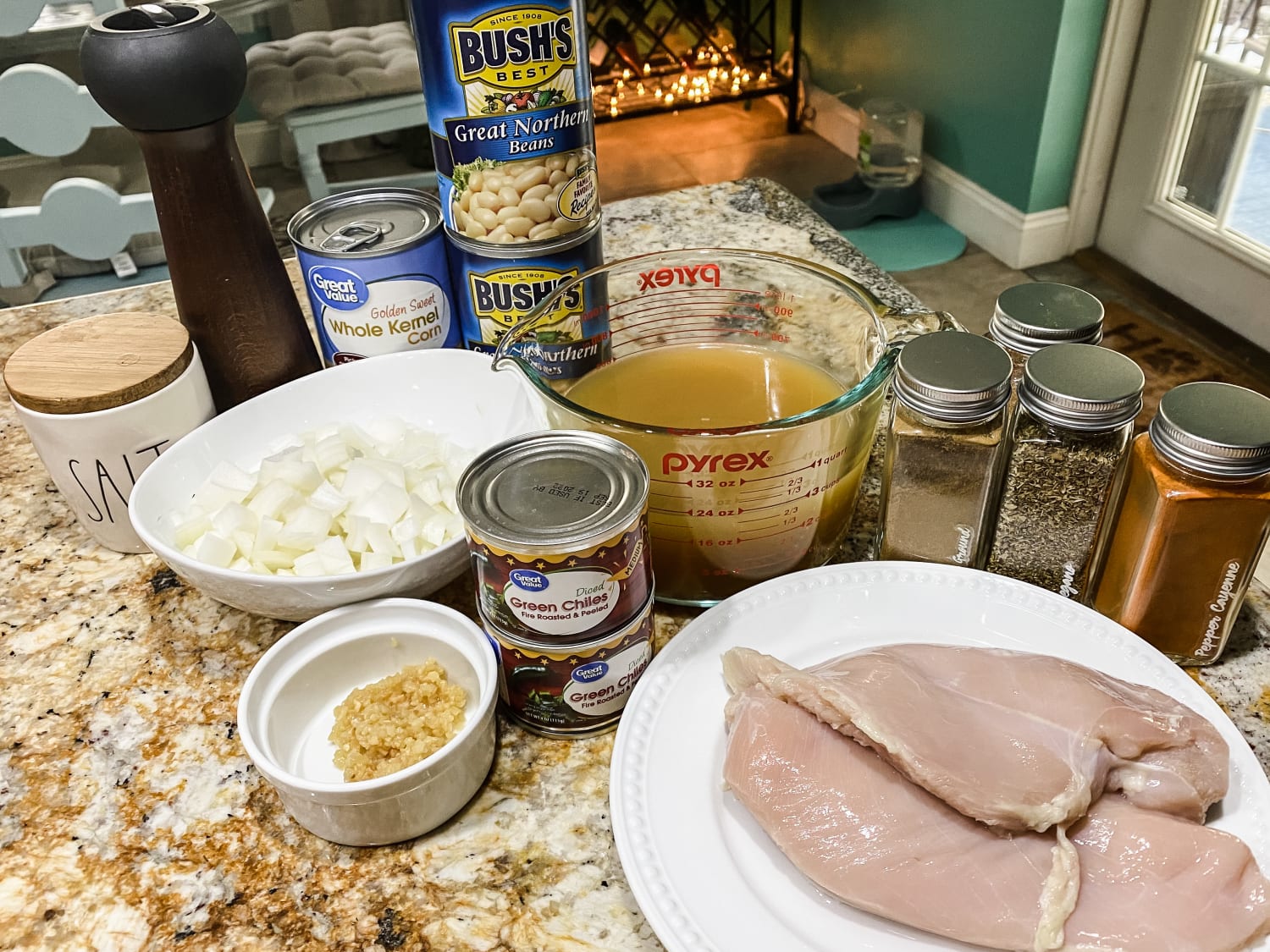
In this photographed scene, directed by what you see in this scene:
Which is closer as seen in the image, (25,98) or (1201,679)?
(1201,679)

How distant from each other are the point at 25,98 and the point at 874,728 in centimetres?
232

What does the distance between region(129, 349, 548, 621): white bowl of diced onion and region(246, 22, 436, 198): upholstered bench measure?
1.78 meters

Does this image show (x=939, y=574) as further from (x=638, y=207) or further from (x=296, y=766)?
(x=638, y=207)

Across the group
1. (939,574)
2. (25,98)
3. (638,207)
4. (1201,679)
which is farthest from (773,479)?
(25,98)

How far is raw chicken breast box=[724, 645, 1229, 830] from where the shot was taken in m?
0.62

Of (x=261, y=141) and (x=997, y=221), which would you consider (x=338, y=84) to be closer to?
(x=261, y=141)

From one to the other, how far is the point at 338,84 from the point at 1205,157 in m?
2.25

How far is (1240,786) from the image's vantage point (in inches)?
25.6

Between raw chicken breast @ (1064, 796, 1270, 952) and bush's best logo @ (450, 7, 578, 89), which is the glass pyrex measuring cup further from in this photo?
raw chicken breast @ (1064, 796, 1270, 952)

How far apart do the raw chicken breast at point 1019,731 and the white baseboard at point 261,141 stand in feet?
8.09

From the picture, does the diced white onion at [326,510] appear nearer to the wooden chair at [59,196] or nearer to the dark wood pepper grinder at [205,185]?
the dark wood pepper grinder at [205,185]

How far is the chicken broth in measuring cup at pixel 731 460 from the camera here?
764 mm

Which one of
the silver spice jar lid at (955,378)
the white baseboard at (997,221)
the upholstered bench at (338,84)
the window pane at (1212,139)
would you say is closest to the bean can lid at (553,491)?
the silver spice jar lid at (955,378)

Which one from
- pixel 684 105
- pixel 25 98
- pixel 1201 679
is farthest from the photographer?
pixel 684 105
